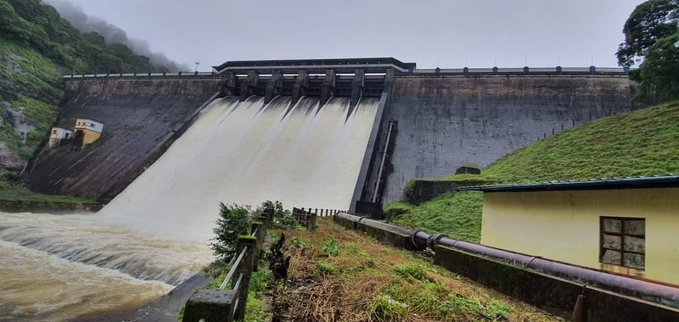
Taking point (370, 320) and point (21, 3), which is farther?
point (21, 3)

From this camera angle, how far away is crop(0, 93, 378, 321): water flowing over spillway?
7.30 m

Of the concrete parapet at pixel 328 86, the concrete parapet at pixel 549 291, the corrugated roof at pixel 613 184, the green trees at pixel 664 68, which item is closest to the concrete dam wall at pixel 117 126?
the concrete parapet at pixel 328 86

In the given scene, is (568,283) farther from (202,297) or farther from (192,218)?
(192,218)

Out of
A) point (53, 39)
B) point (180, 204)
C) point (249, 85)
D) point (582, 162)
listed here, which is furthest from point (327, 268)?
point (53, 39)

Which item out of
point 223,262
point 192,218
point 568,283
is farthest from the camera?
point 192,218

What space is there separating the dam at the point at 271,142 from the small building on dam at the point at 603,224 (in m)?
7.26

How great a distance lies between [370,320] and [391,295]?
0.70 m

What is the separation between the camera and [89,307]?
252 inches

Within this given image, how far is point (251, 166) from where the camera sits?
18547 mm

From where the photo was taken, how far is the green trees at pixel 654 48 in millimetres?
13320

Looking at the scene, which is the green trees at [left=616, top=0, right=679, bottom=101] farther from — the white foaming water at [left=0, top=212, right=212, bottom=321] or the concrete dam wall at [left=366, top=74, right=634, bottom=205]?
the white foaming water at [left=0, top=212, right=212, bottom=321]

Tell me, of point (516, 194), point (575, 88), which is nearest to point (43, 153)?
→ point (516, 194)

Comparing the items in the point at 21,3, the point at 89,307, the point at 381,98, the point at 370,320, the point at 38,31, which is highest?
the point at 21,3

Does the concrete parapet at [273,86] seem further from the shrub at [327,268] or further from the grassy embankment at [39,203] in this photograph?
the shrub at [327,268]
